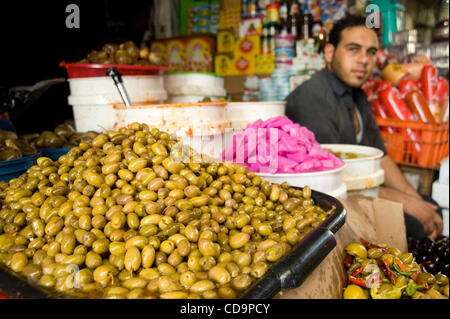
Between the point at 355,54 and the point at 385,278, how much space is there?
84.5 inches

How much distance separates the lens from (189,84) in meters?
2.76

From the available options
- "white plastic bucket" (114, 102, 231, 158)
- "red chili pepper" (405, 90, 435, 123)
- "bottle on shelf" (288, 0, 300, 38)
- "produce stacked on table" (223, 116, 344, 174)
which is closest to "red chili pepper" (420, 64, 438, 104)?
"red chili pepper" (405, 90, 435, 123)

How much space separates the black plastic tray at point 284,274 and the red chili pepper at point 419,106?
8.42ft

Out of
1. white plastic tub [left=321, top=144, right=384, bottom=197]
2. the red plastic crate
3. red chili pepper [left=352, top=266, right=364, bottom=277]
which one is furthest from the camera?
the red plastic crate

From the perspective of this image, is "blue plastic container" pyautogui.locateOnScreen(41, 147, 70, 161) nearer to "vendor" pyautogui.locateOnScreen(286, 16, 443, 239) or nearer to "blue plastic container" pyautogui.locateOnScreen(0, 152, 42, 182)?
"blue plastic container" pyautogui.locateOnScreen(0, 152, 42, 182)

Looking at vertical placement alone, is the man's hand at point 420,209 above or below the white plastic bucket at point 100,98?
below

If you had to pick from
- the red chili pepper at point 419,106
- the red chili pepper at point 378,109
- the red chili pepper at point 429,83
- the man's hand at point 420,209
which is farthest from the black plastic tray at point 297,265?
the red chili pepper at point 429,83

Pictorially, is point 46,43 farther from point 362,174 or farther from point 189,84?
point 362,174

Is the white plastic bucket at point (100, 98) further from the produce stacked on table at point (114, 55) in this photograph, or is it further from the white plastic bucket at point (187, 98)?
the white plastic bucket at point (187, 98)

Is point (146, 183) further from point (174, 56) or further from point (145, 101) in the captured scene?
point (174, 56)

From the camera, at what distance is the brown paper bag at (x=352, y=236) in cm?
103

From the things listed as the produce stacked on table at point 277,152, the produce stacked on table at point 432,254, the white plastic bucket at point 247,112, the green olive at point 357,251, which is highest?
the white plastic bucket at point 247,112

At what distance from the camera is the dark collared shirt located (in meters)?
2.67

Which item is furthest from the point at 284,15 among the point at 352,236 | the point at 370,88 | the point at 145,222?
the point at 145,222
